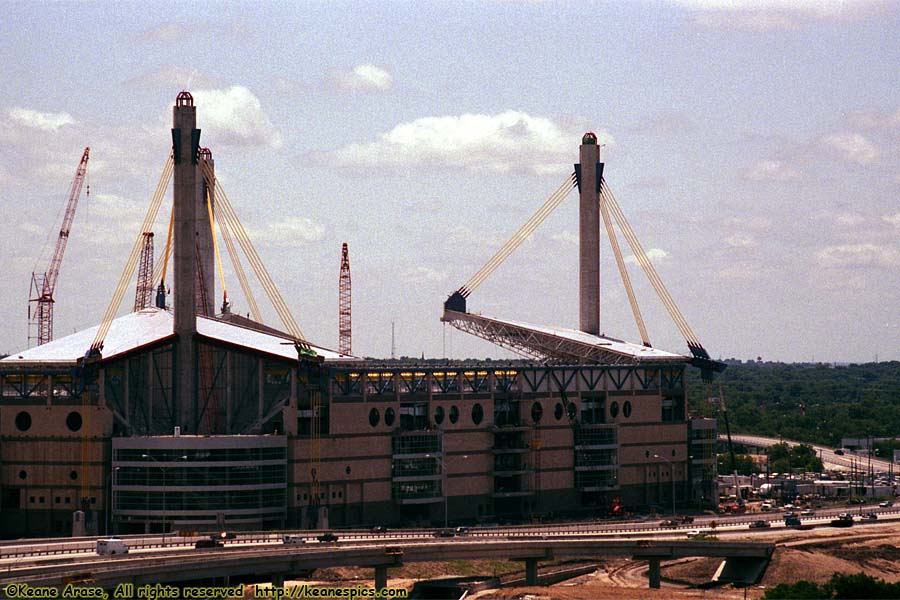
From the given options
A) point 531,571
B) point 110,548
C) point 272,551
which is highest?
point 110,548

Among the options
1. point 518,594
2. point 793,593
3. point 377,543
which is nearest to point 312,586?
point 377,543

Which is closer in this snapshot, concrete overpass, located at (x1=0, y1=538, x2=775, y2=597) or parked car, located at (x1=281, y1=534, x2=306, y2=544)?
concrete overpass, located at (x1=0, y1=538, x2=775, y2=597)

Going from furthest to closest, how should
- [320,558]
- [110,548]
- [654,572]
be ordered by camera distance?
[654,572]
[320,558]
[110,548]

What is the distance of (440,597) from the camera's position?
A: 627ft

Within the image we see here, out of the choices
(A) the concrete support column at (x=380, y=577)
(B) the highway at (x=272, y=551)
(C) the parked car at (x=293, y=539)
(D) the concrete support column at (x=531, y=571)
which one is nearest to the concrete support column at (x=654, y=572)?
(B) the highway at (x=272, y=551)

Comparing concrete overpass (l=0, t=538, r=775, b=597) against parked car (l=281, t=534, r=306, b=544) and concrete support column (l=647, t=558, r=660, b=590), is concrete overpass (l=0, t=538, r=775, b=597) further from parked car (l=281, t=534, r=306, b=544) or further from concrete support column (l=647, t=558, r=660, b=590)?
parked car (l=281, t=534, r=306, b=544)

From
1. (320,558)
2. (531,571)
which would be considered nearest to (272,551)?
(320,558)

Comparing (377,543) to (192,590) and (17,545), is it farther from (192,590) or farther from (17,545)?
(17,545)

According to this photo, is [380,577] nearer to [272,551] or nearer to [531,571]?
[272,551]

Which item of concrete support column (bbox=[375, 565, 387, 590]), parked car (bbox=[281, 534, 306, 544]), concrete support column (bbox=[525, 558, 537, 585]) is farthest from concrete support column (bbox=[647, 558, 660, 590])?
parked car (bbox=[281, 534, 306, 544])

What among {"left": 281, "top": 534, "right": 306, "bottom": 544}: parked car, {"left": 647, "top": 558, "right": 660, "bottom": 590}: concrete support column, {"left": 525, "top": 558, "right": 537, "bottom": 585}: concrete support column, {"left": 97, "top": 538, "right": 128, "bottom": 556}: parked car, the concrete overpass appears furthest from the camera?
{"left": 647, "top": 558, "right": 660, "bottom": 590}: concrete support column

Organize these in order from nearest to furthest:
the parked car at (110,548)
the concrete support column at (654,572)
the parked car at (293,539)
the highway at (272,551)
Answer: the highway at (272,551), the parked car at (110,548), the parked car at (293,539), the concrete support column at (654,572)

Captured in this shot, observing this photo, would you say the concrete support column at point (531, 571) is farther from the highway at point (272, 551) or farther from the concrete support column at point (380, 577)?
the concrete support column at point (380, 577)

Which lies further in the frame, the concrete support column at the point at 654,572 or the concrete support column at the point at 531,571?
the concrete support column at the point at 654,572
